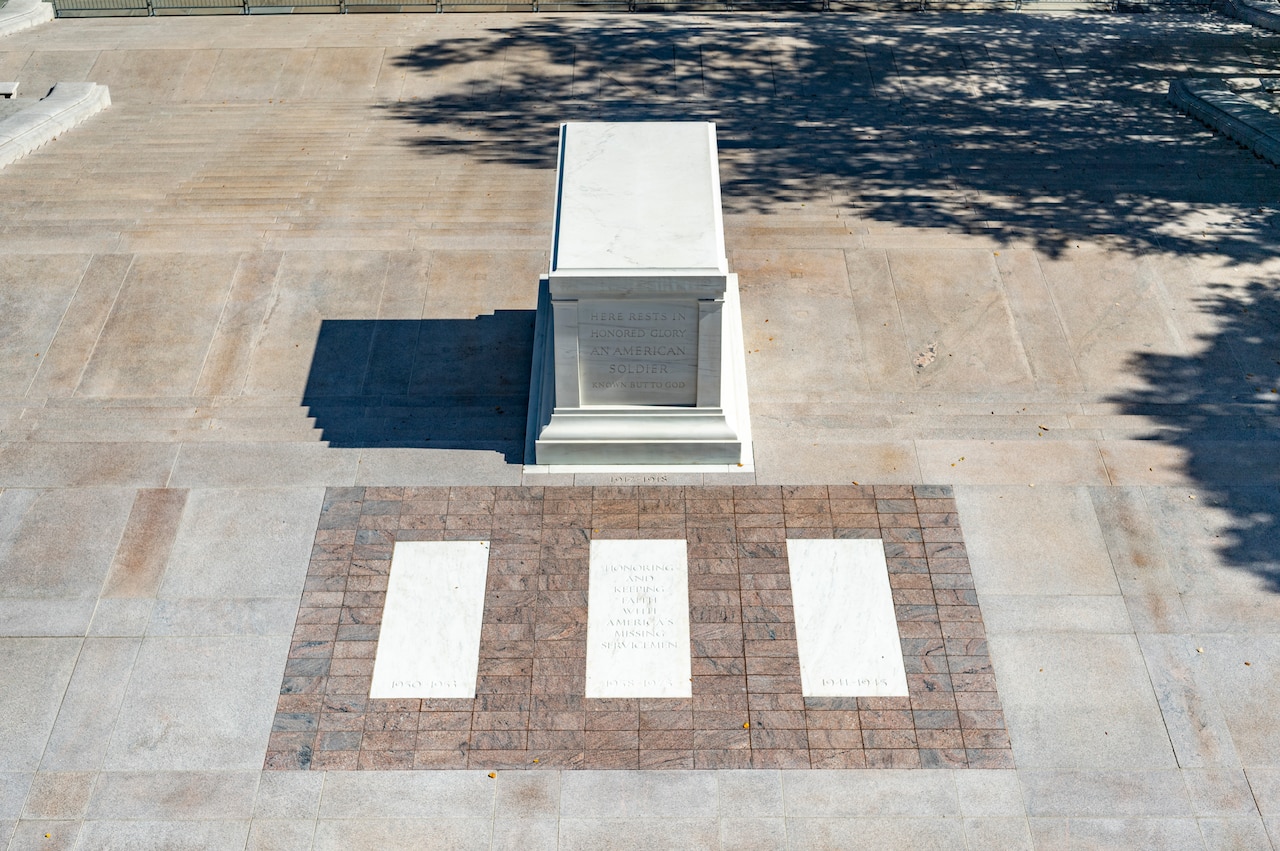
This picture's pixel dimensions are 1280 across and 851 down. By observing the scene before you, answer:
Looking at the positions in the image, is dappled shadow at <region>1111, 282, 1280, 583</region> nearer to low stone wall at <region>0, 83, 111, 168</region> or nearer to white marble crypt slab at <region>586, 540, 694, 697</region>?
white marble crypt slab at <region>586, 540, 694, 697</region>

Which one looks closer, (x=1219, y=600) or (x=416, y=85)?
(x=1219, y=600)

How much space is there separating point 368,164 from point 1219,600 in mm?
13324

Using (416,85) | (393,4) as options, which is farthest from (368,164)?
(393,4)

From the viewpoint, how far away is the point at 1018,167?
1769 centimetres

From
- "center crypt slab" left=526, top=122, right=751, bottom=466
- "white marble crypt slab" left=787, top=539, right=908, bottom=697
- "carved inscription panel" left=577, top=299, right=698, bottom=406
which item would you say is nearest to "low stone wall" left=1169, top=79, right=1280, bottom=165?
"center crypt slab" left=526, top=122, right=751, bottom=466

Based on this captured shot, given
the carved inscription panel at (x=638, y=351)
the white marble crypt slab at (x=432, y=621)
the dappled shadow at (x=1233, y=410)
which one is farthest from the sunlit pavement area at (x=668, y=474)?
the carved inscription panel at (x=638, y=351)

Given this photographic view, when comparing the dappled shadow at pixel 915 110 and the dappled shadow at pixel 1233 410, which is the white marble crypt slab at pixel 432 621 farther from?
the dappled shadow at pixel 915 110

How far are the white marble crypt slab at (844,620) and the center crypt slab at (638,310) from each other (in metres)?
1.60

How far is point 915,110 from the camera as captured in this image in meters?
19.3

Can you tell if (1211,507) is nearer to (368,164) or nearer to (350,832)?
(350,832)

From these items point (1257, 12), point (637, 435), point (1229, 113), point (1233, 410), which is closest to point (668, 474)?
point (637, 435)

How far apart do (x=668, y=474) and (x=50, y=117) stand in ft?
43.3

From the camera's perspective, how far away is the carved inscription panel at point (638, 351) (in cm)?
1144

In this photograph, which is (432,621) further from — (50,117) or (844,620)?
(50,117)
